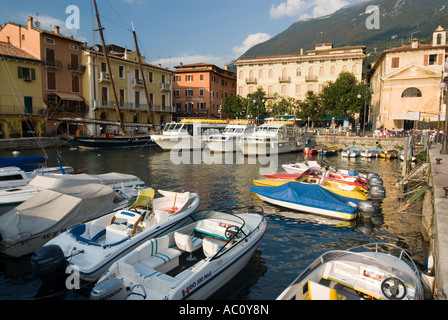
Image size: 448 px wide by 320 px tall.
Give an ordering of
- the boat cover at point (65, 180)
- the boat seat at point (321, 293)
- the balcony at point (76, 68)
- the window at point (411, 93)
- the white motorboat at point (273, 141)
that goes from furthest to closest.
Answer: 1. the window at point (411, 93)
2. the balcony at point (76, 68)
3. the white motorboat at point (273, 141)
4. the boat cover at point (65, 180)
5. the boat seat at point (321, 293)

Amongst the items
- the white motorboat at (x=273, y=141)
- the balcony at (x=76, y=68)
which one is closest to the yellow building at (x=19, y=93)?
the balcony at (x=76, y=68)

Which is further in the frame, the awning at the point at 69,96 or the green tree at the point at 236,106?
the green tree at the point at 236,106

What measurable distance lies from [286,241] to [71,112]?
38.5 m

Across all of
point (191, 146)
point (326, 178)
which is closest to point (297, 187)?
point (326, 178)

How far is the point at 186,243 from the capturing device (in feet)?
24.8

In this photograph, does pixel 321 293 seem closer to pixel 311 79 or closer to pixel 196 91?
pixel 311 79

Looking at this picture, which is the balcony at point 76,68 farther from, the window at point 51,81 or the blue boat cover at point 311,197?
the blue boat cover at point 311,197

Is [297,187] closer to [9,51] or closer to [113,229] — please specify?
[113,229]

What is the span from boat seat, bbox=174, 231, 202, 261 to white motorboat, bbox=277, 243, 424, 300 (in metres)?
2.73

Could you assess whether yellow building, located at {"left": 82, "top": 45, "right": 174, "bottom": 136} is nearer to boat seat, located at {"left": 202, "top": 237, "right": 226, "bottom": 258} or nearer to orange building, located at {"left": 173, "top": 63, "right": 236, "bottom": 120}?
orange building, located at {"left": 173, "top": 63, "right": 236, "bottom": 120}

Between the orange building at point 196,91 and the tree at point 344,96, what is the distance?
2204 centimetres

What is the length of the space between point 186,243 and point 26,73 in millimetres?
38681

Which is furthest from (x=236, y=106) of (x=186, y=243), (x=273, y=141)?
(x=186, y=243)

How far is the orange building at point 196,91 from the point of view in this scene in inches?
2398
